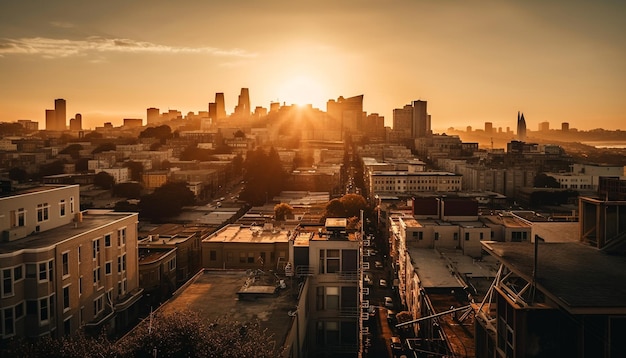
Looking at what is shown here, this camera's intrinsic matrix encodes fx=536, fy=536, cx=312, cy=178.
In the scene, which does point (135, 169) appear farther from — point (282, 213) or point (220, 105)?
point (220, 105)

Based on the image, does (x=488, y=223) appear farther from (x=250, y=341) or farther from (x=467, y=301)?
(x=250, y=341)

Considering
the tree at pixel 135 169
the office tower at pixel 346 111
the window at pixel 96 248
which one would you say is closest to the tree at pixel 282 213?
the window at pixel 96 248

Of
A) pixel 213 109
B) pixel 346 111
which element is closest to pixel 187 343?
pixel 346 111

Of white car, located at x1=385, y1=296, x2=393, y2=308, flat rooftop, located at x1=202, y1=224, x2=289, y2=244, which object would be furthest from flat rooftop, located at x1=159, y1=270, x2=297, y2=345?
white car, located at x1=385, y1=296, x2=393, y2=308

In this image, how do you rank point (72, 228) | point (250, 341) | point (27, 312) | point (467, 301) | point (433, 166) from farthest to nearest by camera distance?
point (433, 166) < point (467, 301) < point (72, 228) < point (27, 312) < point (250, 341)

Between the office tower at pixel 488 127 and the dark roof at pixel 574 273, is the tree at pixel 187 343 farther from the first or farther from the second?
the office tower at pixel 488 127

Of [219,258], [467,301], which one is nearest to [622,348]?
[467,301]
